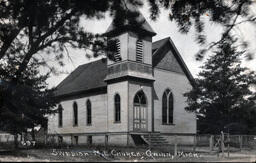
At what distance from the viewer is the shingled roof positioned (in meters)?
33.2

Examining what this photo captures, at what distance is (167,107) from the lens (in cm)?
3253

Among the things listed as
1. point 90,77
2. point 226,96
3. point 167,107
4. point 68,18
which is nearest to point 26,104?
point 90,77

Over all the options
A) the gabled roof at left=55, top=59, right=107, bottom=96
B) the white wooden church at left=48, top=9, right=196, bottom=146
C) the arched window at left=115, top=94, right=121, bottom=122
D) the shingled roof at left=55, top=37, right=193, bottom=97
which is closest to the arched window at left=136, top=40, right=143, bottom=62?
the white wooden church at left=48, top=9, right=196, bottom=146

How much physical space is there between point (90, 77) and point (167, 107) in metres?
8.81

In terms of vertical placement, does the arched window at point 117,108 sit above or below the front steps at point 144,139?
above


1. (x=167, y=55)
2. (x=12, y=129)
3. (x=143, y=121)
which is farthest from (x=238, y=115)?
(x=12, y=129)

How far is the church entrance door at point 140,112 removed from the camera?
29.1 meters

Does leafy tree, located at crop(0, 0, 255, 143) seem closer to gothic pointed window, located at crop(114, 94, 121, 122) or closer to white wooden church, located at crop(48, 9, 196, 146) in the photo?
white wooden church, located at crop(48, 9, 196, 146)

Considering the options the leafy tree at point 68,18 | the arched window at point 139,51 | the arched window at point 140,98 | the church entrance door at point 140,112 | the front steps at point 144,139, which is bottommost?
the front steps at point 144,139

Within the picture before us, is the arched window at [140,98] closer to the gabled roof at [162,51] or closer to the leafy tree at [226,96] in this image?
the gabled roof at [162,51]

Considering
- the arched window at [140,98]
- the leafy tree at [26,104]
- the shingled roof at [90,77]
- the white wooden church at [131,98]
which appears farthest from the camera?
the shingled roof at [90,77]

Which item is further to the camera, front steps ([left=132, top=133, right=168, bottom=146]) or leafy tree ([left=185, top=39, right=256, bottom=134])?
leafy tree ([left=185, top=39, right=256, bottom=134])

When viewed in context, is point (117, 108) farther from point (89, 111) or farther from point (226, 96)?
point (226, 96)

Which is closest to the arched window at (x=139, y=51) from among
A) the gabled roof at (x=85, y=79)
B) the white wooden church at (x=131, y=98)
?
the white wooden church at (x=131, y=98)
